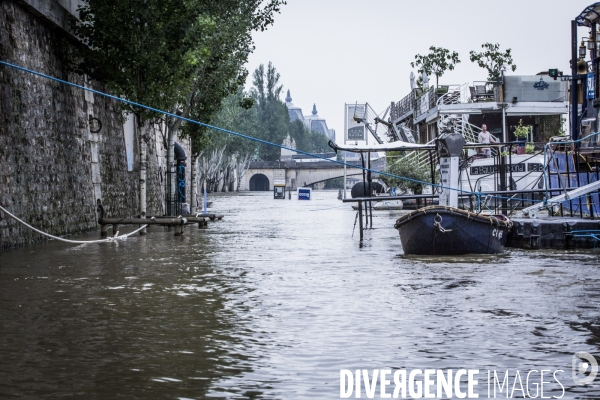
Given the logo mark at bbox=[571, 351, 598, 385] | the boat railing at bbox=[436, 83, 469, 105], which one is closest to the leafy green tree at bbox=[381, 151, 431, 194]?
the boat railing at bbox=[436, 83, 469, 105]

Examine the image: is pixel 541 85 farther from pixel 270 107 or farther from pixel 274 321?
pixel 270 107

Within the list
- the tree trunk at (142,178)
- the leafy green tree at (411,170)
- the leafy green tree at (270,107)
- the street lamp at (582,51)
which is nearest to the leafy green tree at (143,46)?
the tree trunk at (142,178)

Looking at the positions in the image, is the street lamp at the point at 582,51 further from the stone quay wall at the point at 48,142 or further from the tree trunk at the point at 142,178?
the stone quay wall at the point at 48,142

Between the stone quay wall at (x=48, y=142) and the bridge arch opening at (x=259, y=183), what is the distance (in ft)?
393

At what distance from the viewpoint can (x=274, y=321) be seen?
9555 mm

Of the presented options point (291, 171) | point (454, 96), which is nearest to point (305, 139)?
point (291, 171)

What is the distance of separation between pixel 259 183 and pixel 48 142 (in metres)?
130

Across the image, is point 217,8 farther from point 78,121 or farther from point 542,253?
point 542,253

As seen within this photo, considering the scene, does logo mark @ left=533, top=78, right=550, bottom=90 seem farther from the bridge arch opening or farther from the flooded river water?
the bridge arch opening

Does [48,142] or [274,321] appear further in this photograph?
[48,142]

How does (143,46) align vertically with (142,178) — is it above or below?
above

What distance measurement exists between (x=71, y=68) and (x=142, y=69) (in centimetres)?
201

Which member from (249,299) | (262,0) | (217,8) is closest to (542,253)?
(249,299)

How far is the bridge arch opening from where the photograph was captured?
14875cm
